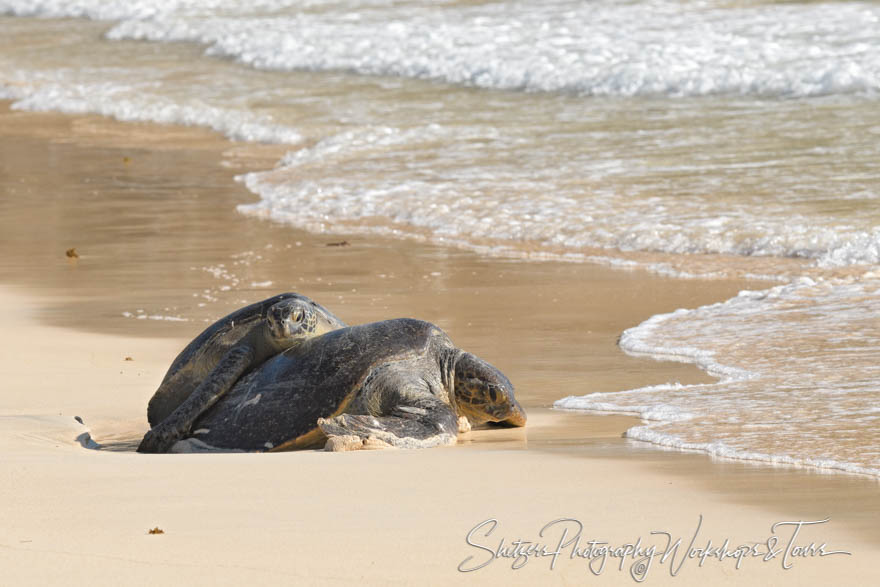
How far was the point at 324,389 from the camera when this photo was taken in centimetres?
457

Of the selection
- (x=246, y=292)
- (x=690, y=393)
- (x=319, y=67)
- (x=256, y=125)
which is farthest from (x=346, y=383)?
(x=319, y=67)

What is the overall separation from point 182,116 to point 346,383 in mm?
12776

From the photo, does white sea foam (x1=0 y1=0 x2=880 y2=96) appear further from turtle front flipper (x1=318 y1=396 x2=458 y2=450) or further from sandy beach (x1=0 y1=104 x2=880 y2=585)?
turtle front flipper (x1=318 y1=396 x2=458 y2=450)

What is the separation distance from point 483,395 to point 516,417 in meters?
0.14

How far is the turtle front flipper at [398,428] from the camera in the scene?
13.9ft

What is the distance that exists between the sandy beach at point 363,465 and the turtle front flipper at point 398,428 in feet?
0.36

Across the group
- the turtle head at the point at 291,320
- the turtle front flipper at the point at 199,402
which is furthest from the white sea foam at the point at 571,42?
the turtle front flipper at the point at 199,402

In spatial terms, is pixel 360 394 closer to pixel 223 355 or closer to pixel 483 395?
pixel 483 395

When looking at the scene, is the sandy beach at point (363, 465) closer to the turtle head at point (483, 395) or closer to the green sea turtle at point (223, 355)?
the turtle head at point (483, 395)

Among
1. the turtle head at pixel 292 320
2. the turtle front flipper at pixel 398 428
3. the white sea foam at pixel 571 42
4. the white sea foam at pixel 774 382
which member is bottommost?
the white sea foam at pixel 774 382

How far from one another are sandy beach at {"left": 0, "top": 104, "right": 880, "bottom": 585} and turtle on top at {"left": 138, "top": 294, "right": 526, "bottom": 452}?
0.15 metres

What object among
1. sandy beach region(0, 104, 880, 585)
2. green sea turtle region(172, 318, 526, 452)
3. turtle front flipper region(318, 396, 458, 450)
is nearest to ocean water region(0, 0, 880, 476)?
sandy beach region(0, 104, 880, 585)

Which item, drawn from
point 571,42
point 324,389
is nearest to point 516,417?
point 324,389

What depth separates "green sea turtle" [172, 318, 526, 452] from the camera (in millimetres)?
4469
